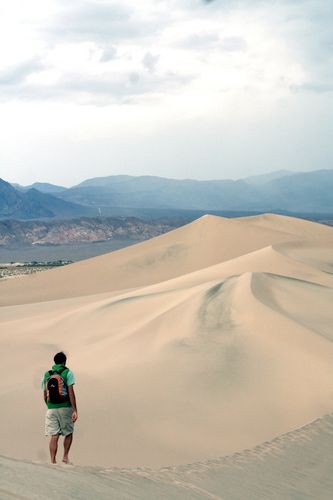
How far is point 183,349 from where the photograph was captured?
45.0 ft

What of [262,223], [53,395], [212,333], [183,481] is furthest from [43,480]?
[262,223]

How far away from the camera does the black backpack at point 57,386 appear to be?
7.14 meters

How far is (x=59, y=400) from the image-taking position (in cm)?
719

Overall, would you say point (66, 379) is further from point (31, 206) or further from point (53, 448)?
point (31, 206)

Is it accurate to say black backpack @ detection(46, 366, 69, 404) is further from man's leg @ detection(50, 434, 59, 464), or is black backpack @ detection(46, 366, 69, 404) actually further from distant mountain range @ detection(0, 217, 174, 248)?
distant mountain range @ detection(0, 217, 174, 248)

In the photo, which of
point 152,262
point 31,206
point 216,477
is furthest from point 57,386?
point 31,206

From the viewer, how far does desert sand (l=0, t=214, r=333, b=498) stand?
9523 mm

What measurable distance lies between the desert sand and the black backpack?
69.7 inches


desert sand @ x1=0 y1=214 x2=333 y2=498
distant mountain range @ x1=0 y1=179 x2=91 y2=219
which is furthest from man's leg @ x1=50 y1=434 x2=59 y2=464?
distant mountain range @ x1=0 y1=179 x2=91 y2=219

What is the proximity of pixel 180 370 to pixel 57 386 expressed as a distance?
5599mm

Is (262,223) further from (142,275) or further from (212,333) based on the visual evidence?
(212,333)

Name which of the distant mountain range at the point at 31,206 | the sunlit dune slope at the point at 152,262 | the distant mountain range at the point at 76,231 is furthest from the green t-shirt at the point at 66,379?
the distant mountain range at the point at 31,206

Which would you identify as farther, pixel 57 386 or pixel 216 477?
pixel 216 477

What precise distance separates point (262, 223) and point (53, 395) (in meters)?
50.6
